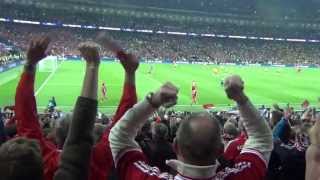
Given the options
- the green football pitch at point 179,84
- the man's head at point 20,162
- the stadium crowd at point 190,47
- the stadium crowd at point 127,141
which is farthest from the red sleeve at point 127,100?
the stadium crowd at point 190,47

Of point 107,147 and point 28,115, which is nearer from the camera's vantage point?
point 28,115

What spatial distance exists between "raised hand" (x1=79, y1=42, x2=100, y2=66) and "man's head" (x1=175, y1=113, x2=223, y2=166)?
2.26ft

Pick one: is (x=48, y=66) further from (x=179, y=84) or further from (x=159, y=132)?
(x=159, y=132)

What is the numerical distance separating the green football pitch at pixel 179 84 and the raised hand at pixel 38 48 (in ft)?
83.2

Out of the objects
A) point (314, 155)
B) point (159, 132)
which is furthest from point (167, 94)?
point (159, 132)

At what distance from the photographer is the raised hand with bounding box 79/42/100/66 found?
314cm

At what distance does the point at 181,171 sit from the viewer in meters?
2.92

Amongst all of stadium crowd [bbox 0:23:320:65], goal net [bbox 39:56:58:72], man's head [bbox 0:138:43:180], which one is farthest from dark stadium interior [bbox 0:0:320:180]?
stadium crowd [bbox 0:23:320:65]

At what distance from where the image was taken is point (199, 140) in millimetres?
2865

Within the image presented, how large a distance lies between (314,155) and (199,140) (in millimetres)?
1043

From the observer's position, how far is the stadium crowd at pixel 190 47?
68188 millimetres

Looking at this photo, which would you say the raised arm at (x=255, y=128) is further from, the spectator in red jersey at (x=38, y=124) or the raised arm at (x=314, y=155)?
the spectator in red jersey at (x=38, y=124)

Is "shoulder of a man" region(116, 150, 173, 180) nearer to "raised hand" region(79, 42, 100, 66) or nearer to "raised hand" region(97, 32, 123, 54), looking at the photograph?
"raised hand" region(79, 42, 100, 66)

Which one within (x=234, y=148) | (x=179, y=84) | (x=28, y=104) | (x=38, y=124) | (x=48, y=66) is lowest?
(x=179, y=84)
